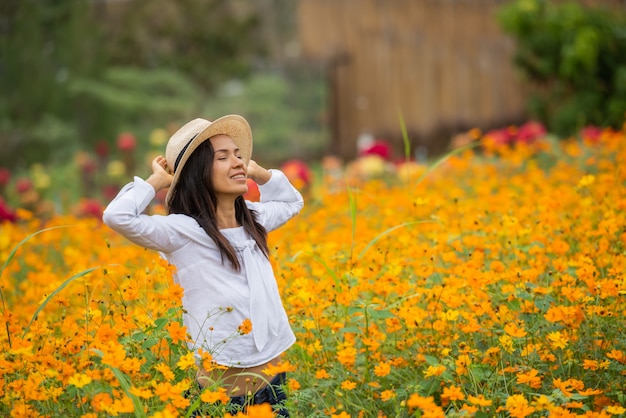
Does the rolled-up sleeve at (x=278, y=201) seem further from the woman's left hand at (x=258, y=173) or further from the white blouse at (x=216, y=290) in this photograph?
the white blouse at (x=216, y=290)

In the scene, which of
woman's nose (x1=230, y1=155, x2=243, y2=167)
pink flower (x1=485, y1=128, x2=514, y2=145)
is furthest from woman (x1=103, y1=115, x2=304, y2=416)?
pink flower (x1=485, y1=128, x2=514, y2=145)

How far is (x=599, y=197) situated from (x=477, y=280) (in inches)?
59.5

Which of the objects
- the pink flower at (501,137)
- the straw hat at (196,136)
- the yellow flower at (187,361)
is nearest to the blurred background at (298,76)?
the pink flower at (501,137)

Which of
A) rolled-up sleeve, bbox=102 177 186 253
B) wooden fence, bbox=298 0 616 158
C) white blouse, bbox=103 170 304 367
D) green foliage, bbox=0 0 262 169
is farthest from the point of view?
green foliage, bbox=0 0 262 169

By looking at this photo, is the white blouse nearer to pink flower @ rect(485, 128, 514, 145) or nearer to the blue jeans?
the blue jeans

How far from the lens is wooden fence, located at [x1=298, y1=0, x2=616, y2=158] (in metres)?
11.1

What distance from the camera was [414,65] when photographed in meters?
11.4

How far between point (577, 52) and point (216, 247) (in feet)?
22.9

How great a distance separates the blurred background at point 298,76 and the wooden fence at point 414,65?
0.06 ft

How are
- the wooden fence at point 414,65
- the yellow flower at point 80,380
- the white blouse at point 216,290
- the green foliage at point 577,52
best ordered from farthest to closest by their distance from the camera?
1. the wooden fence at point 414,65
2. the green foliage at point 577,52
3. the white blouse at point 216,290
4. the yellow flower at point 80,380

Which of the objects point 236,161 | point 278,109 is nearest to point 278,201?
point 236,161

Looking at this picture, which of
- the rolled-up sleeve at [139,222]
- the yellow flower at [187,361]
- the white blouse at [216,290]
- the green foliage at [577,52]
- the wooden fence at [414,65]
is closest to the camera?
the yellow flower at [187,361]

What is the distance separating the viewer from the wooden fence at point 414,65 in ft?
36.4

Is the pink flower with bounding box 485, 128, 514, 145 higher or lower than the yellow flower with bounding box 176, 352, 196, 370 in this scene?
lower
